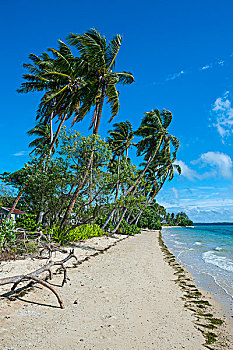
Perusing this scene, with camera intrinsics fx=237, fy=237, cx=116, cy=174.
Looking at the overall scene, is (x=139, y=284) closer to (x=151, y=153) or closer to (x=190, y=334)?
(x=190, y=334)

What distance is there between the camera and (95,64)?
43.4 feet

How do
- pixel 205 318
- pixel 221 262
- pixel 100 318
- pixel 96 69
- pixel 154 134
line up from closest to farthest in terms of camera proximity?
1. pixel 100 318
2. pixel 205 318
3. pixel 221 262
4. pixel 96 69
5. pixel 154 134

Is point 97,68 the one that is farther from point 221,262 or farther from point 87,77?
point 221,262

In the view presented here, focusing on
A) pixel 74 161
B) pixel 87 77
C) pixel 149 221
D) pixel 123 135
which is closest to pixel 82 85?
pixel 87 77

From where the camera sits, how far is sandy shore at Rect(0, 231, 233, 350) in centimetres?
326

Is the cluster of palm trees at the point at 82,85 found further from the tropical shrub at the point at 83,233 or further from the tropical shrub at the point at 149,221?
the tropical shrub at the point at 149,221

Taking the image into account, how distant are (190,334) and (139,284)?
8.48ft

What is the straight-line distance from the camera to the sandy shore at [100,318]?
3.26 meters

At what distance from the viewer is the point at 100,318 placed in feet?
13.3

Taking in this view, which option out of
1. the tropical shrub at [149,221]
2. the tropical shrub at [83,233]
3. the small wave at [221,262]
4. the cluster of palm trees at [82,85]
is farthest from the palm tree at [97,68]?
the tropical shrub at [149,221]

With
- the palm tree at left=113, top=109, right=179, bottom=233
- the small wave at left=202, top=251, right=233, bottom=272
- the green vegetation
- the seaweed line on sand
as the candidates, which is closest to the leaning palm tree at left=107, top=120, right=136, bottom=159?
the palm tree at left=113, top=109, right=179, bottom=233

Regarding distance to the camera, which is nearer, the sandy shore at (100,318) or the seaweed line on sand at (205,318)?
the sandy shore at (100,318)

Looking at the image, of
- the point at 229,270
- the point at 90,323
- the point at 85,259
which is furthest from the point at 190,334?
the point at 229,270

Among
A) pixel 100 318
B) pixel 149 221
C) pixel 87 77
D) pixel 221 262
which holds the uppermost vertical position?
pixel 87 77
